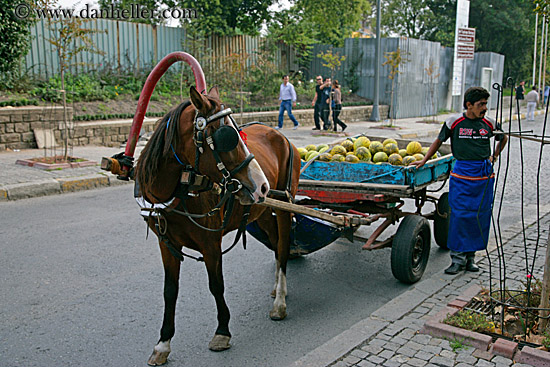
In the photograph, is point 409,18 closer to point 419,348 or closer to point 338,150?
point 338,150

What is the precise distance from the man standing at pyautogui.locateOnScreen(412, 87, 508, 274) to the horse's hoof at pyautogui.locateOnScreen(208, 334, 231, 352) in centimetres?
273

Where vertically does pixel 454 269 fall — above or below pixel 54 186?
below

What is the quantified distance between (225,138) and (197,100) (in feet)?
0.95

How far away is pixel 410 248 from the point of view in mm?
5238

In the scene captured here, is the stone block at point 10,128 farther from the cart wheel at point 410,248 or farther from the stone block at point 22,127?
the cart wheel at point 410,248

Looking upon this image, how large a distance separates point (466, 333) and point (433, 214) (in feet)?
8.75

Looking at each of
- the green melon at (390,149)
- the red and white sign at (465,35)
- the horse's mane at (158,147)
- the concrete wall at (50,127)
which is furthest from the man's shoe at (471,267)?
the red and white sign at (465,35)

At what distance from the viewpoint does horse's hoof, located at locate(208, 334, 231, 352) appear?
409 centimetres

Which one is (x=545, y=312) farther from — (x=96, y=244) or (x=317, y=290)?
(x=96, y=244)

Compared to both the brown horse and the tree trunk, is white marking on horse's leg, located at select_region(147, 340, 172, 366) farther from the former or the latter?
the tree trunk

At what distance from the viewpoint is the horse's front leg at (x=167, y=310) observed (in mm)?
3887

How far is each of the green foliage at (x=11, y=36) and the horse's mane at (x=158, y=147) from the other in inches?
443

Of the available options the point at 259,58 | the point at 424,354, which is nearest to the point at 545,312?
the point at 424,354

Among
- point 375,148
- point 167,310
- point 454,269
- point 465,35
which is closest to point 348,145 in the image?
point 375,148
